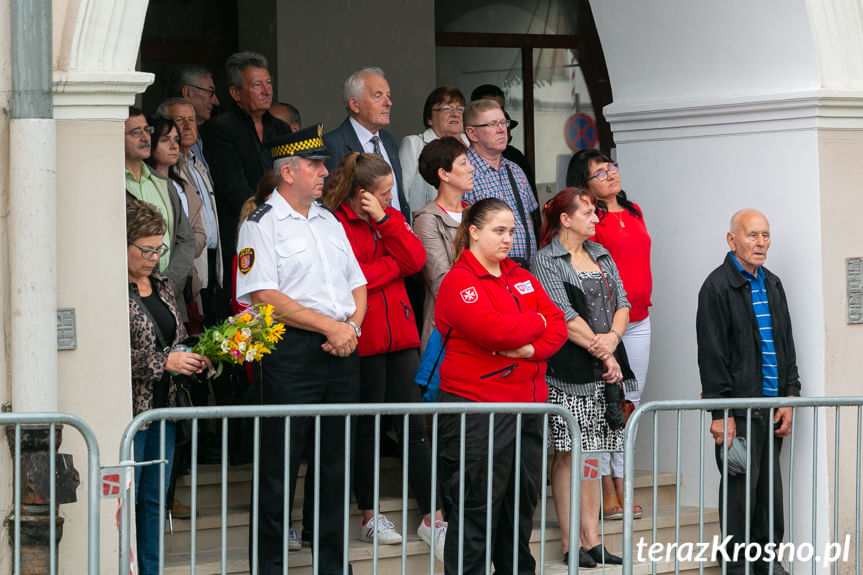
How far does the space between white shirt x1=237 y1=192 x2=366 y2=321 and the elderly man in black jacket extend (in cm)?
130

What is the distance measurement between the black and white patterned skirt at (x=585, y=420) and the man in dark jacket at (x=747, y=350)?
0.73 metres

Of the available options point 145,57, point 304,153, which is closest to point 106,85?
point 304,153

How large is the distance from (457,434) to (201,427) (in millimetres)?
1790

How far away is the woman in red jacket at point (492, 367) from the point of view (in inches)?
245

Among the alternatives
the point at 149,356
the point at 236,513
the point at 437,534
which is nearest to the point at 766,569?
the point at 437,534

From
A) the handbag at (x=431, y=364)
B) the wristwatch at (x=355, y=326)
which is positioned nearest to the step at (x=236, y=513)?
the handbag at (x=431, y=364)

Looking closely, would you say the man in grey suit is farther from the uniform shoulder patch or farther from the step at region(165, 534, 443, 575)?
the step at region(165, 534, 443, 575)

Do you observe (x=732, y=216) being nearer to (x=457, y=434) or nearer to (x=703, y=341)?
(x=703, y=341)

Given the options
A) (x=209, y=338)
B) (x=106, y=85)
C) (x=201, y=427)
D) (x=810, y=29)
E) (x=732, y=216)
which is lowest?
(x=201, y=427)

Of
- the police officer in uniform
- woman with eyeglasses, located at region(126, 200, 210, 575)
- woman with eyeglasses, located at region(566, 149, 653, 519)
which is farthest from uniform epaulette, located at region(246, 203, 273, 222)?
woman with eyeglasses, located at region(566, 149, 653, 519)

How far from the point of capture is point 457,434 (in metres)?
6.33

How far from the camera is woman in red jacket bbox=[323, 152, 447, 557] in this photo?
6.77 m

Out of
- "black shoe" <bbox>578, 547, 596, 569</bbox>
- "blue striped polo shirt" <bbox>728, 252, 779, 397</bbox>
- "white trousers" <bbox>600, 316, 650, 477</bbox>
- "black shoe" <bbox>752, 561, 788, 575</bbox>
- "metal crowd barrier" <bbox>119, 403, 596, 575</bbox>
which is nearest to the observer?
"metal crowd barrier" <bbox>119, 403, 596, 575</bbox>

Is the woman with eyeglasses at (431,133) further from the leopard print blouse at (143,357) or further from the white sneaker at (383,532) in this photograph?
the leopard print blouse at (143,357)
